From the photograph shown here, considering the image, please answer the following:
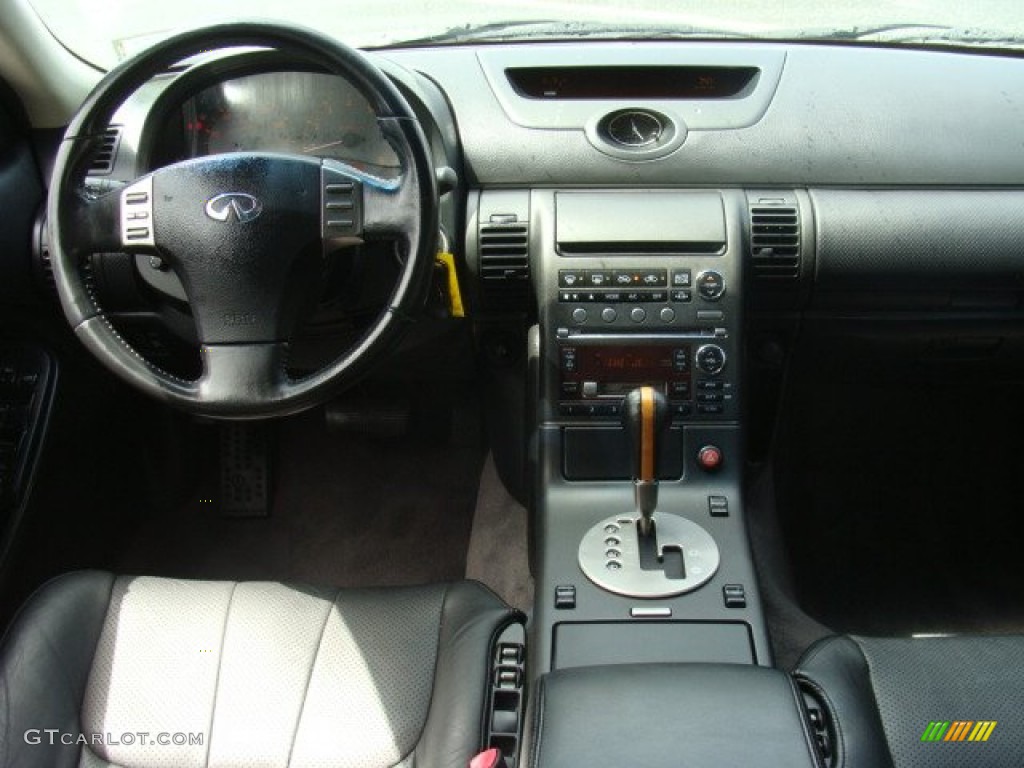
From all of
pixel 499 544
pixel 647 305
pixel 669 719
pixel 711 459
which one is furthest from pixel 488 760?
pixel 499 544

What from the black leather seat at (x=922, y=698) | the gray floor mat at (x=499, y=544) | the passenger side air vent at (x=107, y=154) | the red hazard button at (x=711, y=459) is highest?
the passenger side air vent at (x=107, y=154)

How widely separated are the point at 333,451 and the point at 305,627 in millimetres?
998

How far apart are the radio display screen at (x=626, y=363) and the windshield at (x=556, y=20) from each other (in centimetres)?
60

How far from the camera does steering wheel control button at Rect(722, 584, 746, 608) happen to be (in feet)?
4.84

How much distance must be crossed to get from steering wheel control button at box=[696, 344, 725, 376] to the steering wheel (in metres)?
0.54

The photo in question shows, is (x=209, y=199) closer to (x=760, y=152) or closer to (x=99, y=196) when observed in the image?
(x=99, y=196)

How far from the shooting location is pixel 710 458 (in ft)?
5.56

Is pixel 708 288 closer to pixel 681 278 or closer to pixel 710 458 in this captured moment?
pixel 681 278

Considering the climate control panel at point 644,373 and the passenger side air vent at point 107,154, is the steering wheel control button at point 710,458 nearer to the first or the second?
the climate control panel at point 644,373

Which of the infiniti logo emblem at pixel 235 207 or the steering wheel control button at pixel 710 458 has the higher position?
the infiniti logo emblem at pixel 235 207

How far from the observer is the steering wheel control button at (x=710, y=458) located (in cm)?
169

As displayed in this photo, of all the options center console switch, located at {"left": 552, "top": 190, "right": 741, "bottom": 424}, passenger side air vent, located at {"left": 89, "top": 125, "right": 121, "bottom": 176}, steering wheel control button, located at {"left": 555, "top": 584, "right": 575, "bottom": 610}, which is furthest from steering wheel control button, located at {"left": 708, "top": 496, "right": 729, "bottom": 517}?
passenger side air vent, located at {"left": 89, "top": 125, "right": 121, "bottom": 176}

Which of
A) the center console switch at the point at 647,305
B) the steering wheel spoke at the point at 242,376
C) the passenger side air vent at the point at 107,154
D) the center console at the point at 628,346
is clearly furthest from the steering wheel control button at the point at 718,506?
the passenger side air vent at the point at 107,154

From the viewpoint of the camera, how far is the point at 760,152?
1.73 meters
